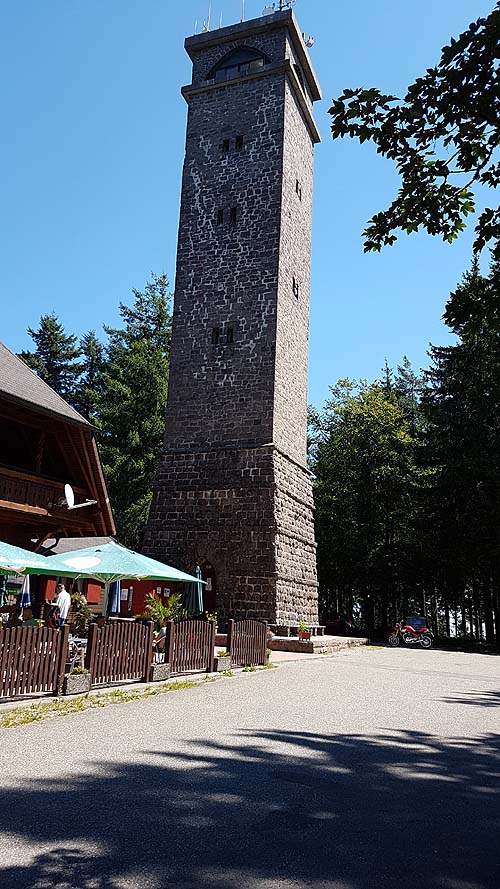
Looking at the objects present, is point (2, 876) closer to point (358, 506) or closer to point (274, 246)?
point (274, 246)

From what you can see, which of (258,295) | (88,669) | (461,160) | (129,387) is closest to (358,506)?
(129,387)

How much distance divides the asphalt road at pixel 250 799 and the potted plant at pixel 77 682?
101 cm

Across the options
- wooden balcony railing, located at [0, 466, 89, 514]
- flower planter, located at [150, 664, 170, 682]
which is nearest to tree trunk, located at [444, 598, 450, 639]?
wooden balcony railing, located at [0, 466, 89, 514]

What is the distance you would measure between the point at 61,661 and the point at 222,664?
4615 millimetres

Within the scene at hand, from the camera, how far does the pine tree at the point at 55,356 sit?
4884cm

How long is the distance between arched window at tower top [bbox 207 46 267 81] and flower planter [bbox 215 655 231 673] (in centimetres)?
2233

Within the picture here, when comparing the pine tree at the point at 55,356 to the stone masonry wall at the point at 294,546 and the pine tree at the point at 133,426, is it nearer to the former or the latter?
the pine tree at the point at 133,426

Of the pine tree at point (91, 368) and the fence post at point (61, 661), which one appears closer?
the fence post at point (61, 661)

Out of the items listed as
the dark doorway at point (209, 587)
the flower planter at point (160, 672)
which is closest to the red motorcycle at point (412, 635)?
the dark doorway at point (209, 587)

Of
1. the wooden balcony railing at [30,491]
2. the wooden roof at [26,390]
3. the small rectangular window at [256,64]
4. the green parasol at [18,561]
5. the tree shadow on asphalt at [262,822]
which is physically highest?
the small rectangular window at [256,64]

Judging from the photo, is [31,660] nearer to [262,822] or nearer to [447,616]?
[262,822]

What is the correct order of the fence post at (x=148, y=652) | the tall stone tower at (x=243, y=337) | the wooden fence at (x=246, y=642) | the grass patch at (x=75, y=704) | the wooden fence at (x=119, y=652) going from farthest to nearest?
the tall stone tower at (x=243, y=337)
the wooden fence at (x=246, y=642)
the fence post at (x=148, y=652)
the wooden fence at (x=119, y=652)
the grass patch at (x=75, y=704)

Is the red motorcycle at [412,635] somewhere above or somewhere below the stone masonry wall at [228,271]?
below

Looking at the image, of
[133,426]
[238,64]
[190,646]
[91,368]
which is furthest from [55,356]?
[190,646]
